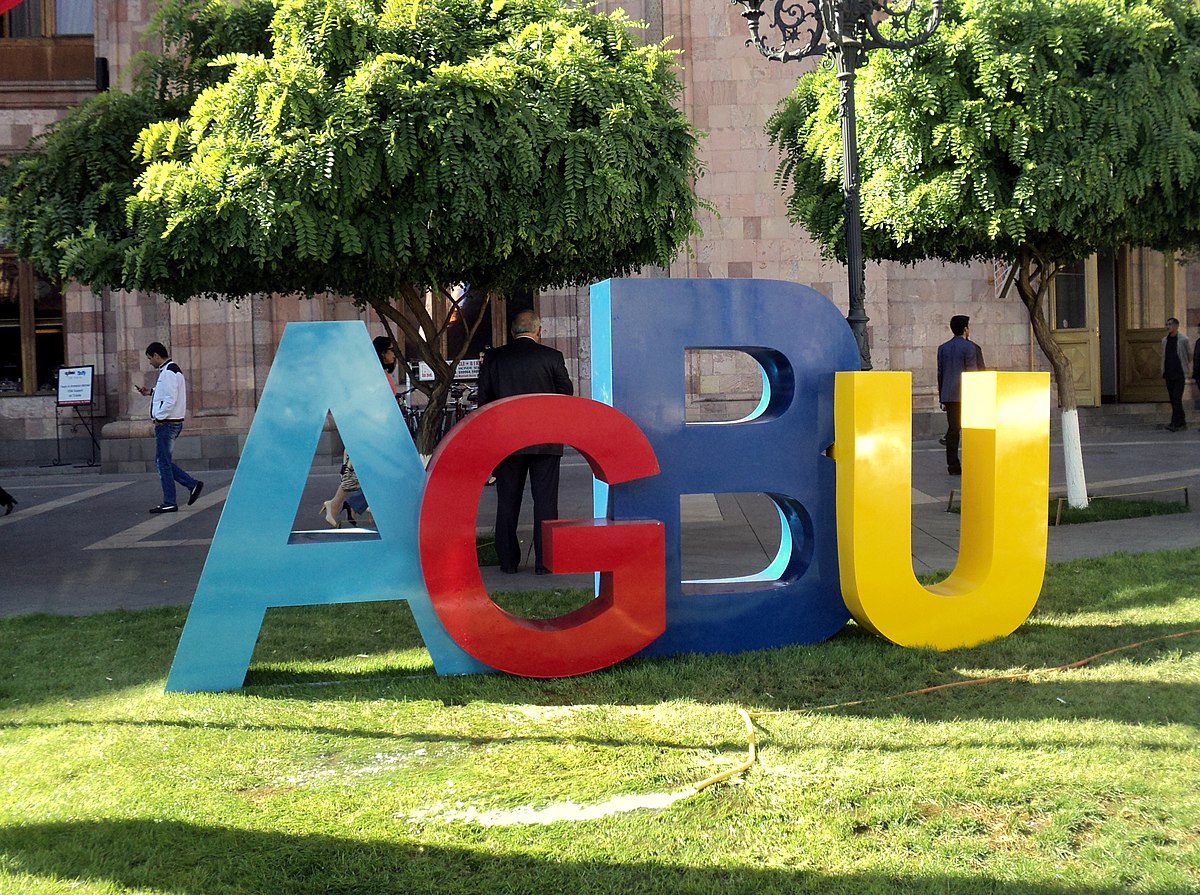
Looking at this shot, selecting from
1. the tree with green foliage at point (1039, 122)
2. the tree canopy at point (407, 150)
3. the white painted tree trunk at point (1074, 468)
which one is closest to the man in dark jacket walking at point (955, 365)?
the white painted tree trunk at point (1074, 468)

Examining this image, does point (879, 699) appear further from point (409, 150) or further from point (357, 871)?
point (409, 150)

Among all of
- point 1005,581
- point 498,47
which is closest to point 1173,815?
point 1005,581

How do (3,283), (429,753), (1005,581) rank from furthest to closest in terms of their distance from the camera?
(3,283) → (1005,581) → (429,753)

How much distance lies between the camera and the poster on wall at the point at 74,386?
18719 mm

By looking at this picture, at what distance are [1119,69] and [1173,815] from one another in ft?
23.9

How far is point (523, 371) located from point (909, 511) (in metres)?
3.56

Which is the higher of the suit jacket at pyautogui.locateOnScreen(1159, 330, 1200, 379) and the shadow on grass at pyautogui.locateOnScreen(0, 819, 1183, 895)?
the suit jacket at pyautogui.locateOnScreen(1159, 330, 1200, 379)

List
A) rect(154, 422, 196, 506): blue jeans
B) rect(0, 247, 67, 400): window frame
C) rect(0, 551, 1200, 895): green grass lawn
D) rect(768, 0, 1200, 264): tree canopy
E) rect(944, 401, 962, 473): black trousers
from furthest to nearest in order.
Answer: rect(0, 247, 67, 400): window frame, rect(944, 401, 962, 473): black trousers, rect(154, 422, 196, 506): blue jeans, rect(768, 0, 1200, 264): tree canopy, rect(0, 551, 1200, 895): green grass lawn

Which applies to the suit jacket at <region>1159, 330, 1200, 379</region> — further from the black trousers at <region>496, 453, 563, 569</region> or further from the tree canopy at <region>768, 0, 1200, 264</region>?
the black trousers at <region>496, 453, 563, 569</region>

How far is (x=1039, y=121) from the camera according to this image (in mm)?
8820

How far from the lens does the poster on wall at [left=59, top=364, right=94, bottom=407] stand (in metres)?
18.7

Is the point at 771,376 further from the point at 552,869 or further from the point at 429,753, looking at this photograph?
the point at 552,869

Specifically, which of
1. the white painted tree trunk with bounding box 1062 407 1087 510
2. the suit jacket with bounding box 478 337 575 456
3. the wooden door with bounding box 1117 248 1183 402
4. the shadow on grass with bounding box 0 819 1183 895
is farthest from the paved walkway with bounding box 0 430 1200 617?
the shadow on grass with bounding box 0 819 1183 895

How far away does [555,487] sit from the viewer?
857 cm
